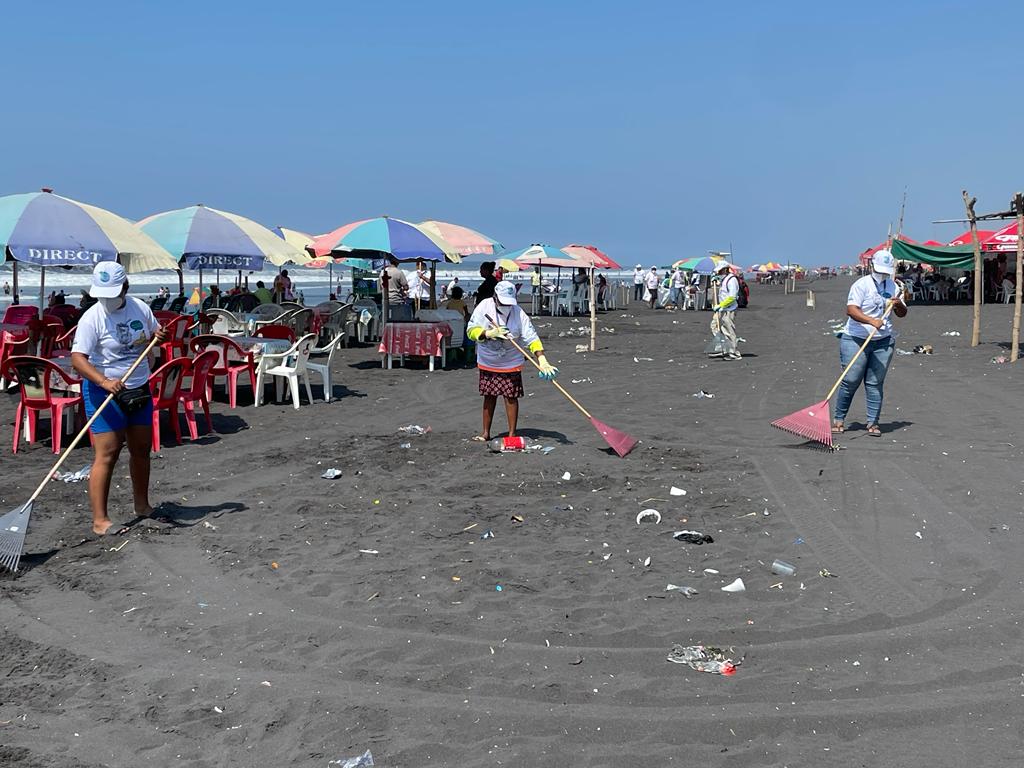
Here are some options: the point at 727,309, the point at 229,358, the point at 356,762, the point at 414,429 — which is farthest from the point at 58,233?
the point at 727,309

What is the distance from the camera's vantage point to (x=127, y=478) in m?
7.75

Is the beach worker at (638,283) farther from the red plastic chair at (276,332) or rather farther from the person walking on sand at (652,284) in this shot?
the red plastic chair at (276,332)

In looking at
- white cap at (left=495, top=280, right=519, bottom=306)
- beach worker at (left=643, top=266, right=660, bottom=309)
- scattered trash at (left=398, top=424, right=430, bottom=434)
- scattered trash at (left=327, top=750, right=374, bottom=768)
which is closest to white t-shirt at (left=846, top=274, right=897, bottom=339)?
white cap at (left=495, top=280, right=519, bottom=306)

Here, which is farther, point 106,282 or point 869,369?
point 869,369

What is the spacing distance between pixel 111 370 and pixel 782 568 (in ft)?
14.0

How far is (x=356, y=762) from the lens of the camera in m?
3.48

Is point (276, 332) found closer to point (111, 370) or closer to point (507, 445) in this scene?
point (507, 445)

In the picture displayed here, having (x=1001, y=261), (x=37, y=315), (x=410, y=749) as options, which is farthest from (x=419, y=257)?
(x=1001, y=261)

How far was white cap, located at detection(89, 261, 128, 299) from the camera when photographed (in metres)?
5.71

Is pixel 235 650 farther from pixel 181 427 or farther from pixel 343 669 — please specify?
pixel 181 427

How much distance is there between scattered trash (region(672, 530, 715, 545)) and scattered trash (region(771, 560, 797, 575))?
54cm

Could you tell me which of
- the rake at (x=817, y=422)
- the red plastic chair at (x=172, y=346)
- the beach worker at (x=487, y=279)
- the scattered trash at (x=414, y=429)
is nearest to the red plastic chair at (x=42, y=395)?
the red plastic chair at (x=172, y=346)

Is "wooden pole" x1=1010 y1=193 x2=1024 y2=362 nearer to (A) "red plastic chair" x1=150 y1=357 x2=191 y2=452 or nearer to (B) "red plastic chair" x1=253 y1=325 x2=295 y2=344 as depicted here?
(B) "red plastic chair" x1=253 y1=325 x2=295 y2=344

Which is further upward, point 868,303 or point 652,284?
point 652,284
